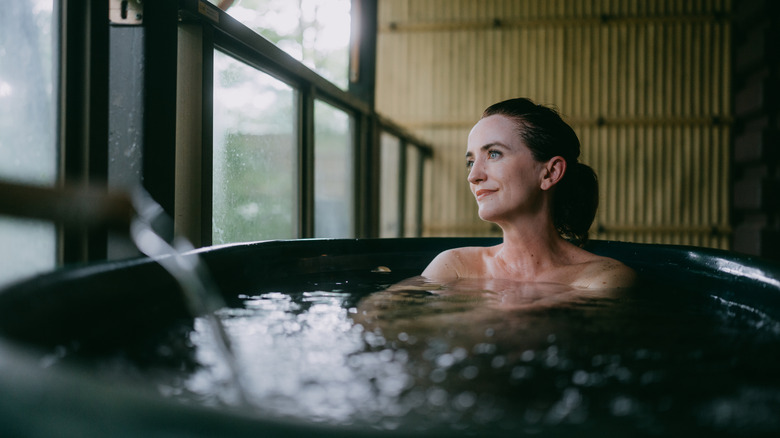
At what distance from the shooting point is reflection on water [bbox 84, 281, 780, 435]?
22.2 inches

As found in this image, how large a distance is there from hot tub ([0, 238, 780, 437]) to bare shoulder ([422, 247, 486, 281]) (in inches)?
7.7

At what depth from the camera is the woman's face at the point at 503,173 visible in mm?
1782

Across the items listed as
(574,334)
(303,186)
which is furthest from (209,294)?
(303,186)

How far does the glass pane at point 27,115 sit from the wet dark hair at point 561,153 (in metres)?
1.27

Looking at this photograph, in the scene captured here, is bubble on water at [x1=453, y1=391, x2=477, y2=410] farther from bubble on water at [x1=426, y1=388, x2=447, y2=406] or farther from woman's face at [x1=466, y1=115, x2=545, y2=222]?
Answer: woman's face at [x1=466, y1=115, x2=545, y2=222]

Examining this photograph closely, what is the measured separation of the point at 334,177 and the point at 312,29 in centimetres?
111

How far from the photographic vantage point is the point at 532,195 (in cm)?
182

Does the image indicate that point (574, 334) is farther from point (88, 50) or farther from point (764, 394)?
point (88, 50)

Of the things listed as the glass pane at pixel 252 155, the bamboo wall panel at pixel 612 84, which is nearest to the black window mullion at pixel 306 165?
the glass pane at pixel 252 155

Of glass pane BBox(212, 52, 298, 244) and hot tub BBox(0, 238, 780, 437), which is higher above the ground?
glass pane BBox(212, 52, 298, 244)

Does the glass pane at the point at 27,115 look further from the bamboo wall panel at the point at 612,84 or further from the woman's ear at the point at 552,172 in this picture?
the bamboo wall panel at the point at 612,84

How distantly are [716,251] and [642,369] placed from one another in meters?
1.44

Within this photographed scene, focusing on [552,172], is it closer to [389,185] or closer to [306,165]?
[306,165]

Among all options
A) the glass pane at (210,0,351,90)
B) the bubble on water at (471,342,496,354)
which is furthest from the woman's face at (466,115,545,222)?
the glass pane at (210,0,351,90)
